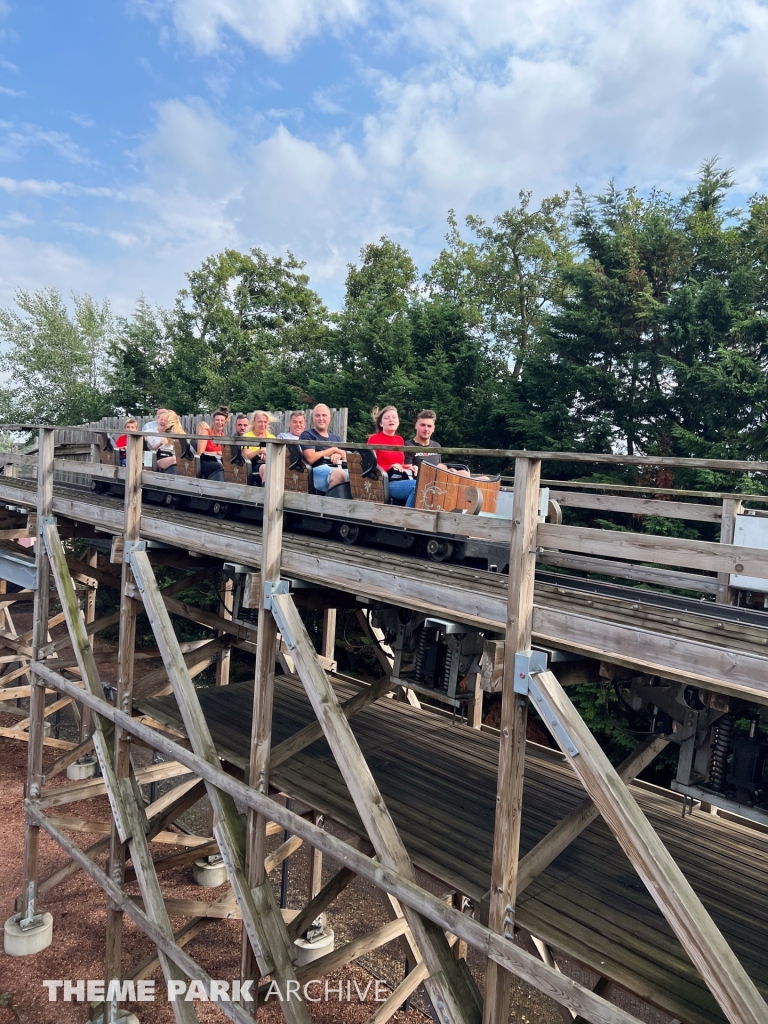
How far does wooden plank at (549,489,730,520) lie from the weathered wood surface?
7.17ft

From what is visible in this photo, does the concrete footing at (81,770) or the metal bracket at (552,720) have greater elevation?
the metal bracket at (552,720)

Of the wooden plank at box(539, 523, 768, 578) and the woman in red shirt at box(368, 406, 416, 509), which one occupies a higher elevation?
the woman in red shirt at box(368, 406, 416, 509)

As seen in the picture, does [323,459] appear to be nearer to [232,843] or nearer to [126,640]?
[126,640]

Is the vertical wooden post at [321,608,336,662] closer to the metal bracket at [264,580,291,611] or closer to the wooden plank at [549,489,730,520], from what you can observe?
the wooden plank at [549,489,730,520]

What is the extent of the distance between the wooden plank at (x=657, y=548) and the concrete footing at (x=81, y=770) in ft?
37.0

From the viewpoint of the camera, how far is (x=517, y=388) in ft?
55.3

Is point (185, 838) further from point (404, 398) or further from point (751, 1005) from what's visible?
point (404, 398)

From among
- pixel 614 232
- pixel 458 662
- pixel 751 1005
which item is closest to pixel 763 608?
pixel 458 662

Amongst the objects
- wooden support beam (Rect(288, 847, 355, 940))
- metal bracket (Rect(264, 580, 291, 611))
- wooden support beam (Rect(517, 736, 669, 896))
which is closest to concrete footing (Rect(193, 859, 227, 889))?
wooden support beam (Rect(288, 847, 355, 940))

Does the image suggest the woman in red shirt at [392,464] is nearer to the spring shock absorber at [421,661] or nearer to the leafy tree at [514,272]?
the spring shock absorber at [421,661]

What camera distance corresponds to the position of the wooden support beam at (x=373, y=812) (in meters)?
3.64

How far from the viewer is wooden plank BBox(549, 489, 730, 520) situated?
203 inches

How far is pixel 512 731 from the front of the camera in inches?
132

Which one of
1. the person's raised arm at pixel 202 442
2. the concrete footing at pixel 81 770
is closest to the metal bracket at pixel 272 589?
the person's raised arm at pixel 202 442
